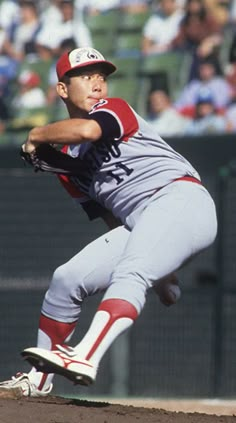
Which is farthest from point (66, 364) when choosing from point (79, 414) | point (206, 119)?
point (206, 119)

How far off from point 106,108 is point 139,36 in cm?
830

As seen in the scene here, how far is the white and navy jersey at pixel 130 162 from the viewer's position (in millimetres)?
5293

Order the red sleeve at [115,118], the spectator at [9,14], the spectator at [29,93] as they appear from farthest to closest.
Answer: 1. the spectator at [9,14]
2. the spectator at [29,93]
3. the red sleeve at [115,118]

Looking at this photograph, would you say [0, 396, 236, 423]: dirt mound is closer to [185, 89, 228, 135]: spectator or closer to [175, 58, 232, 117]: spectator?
[185, 89, 228, 135]: spectator

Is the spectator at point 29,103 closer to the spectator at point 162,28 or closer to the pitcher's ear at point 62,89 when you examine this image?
the spectator at point 162,28

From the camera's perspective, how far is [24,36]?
13.7 metres

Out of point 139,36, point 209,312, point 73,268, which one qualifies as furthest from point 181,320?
point 73,268

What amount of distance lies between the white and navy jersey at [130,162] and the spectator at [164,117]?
21.6ft

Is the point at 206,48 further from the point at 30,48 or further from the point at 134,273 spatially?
the point at 134,273

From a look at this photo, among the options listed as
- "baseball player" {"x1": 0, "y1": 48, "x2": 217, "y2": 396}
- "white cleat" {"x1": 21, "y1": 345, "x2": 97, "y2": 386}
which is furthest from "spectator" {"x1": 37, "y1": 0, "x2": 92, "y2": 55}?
"white cleat" {"x1": 21, "y1": 345, "x2": 97, "y2": 386}

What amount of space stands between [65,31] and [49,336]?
8.37 m

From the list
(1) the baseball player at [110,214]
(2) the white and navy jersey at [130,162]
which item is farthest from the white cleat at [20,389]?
(2) the white and navy jersey at [130,162]

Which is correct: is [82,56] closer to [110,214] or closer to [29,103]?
[110,214]

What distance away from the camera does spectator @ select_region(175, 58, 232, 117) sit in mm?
12055
